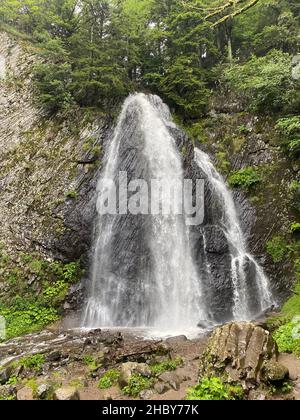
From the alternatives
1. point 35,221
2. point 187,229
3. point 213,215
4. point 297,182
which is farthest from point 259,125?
point 35,221

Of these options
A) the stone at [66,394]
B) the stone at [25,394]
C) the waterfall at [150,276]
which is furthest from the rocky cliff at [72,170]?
the stone at [66,394]

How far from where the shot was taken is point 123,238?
12.7 metres

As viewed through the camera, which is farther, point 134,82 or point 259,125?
point 134,82

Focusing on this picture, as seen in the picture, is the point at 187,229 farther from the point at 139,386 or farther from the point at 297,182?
the point at 139,386

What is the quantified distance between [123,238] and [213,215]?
3874 millimetres

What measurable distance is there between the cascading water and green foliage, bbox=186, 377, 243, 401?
467 centimetres

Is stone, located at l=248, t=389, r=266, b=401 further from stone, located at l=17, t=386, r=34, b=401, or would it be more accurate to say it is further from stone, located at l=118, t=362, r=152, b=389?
stone, located at l=17, t=386, r=34, b=401

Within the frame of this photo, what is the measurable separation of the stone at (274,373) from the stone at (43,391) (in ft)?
12.7

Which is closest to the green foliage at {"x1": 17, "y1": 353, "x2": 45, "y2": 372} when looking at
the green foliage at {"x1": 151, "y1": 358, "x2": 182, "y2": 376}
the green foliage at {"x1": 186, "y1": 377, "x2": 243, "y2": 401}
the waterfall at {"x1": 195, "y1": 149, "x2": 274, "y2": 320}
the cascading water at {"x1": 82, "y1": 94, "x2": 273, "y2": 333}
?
the green foliage at {"x1": 151, "y1": 358, "x2": 182, "y2": 376}

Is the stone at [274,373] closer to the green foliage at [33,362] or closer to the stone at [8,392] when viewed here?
the stone at [8,392]

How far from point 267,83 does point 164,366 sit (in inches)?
531

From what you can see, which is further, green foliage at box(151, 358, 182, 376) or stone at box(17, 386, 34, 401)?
green foliage at box(151, 358, 182, 376)

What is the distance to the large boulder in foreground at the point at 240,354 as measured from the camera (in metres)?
5.73

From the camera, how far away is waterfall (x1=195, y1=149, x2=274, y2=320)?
1136cm
